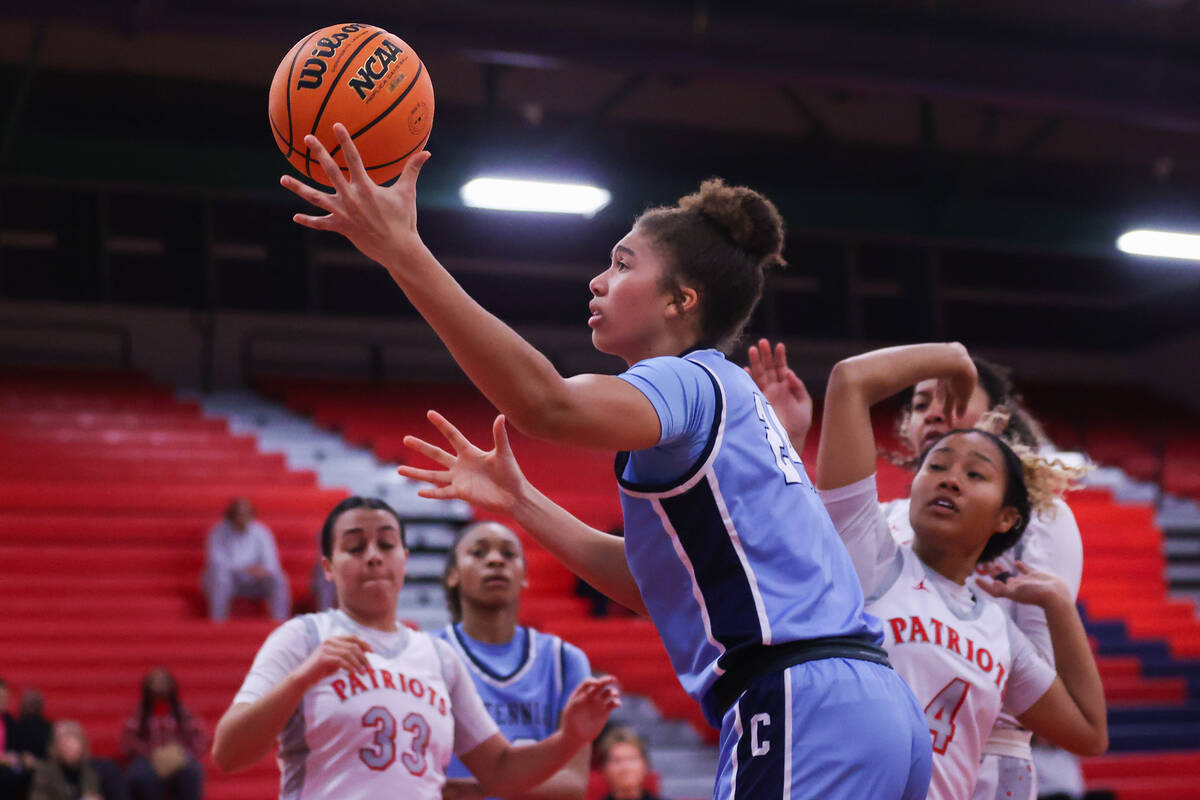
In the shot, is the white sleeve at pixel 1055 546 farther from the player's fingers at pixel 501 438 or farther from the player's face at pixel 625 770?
the player's face at pixel 625 770

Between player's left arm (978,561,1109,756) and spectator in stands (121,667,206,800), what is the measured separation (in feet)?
20.2

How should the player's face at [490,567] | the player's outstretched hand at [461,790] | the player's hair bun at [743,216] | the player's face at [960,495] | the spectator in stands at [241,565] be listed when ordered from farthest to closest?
the spectator in stands at [241,565] < the player's face at [490,567] < the player's outstretched hand at [461,790] < the player's face at [960,495] < the player's hair bun at [743,216]

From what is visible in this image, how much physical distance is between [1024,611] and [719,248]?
1504mm

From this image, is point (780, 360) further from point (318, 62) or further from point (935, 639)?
point (318, 62)

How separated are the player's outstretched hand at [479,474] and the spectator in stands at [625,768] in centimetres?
460

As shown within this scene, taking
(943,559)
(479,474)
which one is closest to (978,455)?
(943,559)

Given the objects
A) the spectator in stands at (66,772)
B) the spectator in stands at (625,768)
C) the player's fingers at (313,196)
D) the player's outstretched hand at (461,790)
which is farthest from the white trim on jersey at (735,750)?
the spectator in stands at (66,772)

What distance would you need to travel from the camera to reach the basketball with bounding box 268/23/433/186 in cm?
→ 267

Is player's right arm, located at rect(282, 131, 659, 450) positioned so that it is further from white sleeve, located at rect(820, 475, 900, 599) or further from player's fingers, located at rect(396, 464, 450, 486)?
white sleeve, located at rect(820, 475, 900, 599)

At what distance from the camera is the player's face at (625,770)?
22.9 ft

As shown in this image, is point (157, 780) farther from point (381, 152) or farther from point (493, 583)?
point (381, 152)

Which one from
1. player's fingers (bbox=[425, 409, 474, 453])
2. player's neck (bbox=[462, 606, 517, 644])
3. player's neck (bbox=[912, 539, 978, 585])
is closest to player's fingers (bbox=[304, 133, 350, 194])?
player's fingers (bbox=[425, 409, 474, 453])

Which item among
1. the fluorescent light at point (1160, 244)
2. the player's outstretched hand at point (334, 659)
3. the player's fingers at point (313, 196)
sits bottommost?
the player's outstretched hand at point (334, 659)

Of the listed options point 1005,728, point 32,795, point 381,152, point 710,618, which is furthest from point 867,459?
point 32,795
